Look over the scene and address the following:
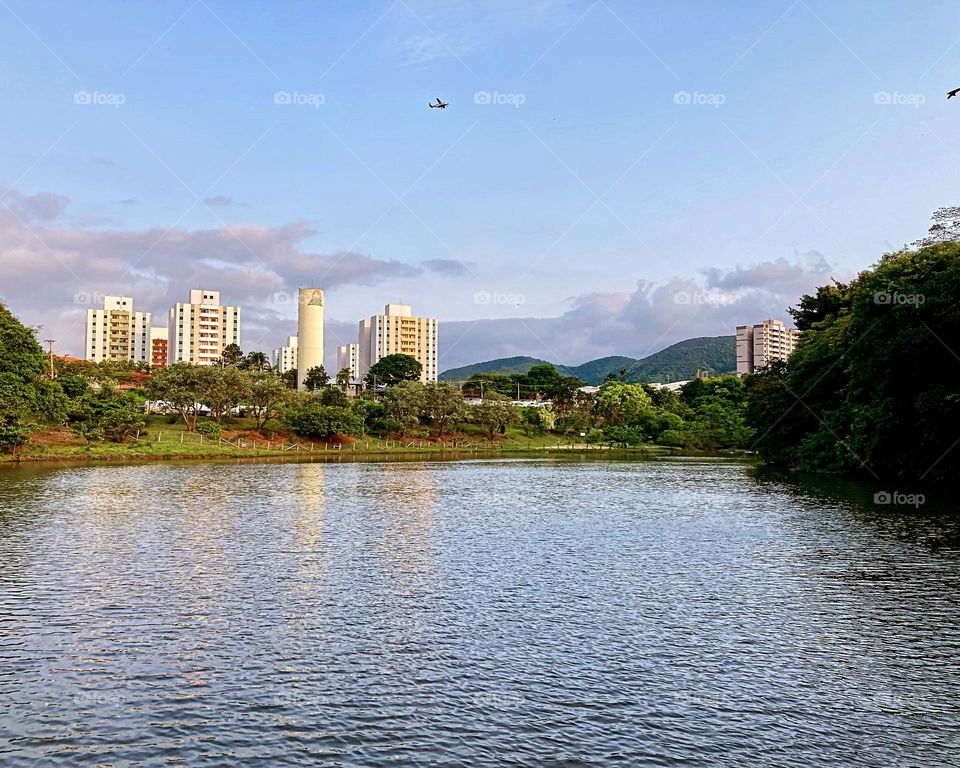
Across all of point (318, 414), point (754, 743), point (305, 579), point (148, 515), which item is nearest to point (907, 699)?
point (754, 743)

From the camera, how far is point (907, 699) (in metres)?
14.0

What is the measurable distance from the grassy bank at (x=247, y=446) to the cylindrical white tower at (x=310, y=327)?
6431cm

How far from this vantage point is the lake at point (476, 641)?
12219 mm

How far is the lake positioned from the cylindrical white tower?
14455 cm

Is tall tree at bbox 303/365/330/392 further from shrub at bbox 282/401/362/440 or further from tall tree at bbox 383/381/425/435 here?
shrub at bbox 282/401/362/440

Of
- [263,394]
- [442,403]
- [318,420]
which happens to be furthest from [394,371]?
[263,394]

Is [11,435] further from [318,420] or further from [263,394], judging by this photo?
[318,420]

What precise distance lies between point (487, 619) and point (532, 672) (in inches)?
153

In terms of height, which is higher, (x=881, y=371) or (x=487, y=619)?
(x=881, y=371)

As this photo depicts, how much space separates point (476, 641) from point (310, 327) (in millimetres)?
167554

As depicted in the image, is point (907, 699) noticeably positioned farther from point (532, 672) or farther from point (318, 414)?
point (318, 414)

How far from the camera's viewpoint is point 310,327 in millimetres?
179375

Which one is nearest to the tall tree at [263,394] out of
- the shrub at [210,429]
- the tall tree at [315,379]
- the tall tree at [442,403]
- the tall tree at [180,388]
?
the shrub at [210,429]

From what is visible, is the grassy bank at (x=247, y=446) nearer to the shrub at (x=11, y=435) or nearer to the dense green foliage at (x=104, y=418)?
the shrub at (x=11, y=435)
